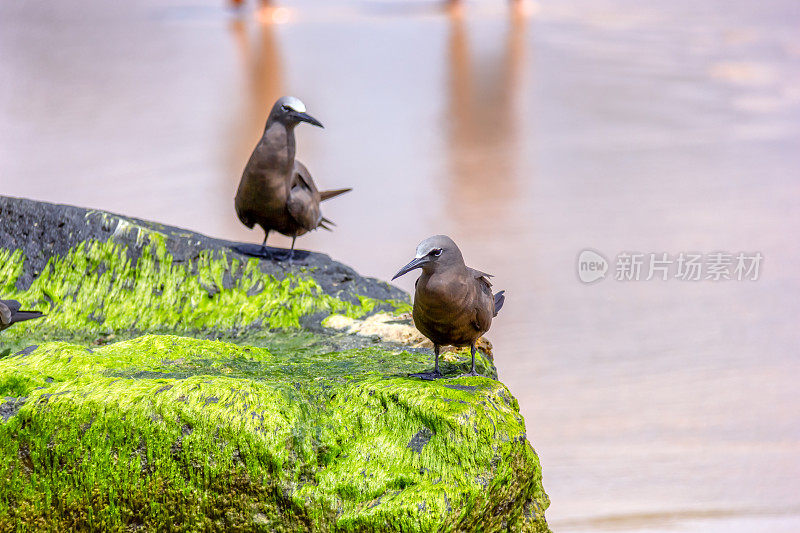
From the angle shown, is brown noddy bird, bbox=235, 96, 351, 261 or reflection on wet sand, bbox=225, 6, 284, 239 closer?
brown noddy bird, bbox=235, 96, 351, 261

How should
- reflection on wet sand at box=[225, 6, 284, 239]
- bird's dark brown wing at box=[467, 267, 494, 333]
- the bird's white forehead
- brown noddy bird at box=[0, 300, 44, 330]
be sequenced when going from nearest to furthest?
bird's dark brown wing at box=[467, 267, 494, 333] < brown noddy bird at box=[0, 300, 44, 330] < the bird's white forehead < reflection on wet sand at box=[225, 6, 284, 239]

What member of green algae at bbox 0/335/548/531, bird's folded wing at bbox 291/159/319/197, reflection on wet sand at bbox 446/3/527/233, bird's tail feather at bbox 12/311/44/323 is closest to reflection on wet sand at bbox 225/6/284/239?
reflection on wet sand at bbox 446/3/527/233

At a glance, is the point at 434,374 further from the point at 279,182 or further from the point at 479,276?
the point at 279,182

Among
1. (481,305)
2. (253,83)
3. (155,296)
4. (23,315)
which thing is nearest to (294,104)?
(155,296)

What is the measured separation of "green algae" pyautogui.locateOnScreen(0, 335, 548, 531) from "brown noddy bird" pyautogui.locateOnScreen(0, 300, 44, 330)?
0.61m

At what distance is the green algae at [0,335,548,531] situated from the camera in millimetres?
2605

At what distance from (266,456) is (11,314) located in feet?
4.37

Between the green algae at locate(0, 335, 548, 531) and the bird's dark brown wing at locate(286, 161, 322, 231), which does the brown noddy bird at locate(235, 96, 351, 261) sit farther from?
the green algae at locate(0, 335, 548, 531)

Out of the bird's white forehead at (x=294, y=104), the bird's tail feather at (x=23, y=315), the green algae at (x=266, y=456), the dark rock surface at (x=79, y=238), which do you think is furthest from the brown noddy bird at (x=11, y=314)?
the bird's white forehead at (x=294, y=104)

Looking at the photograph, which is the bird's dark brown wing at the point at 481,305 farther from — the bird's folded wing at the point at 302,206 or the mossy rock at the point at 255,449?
the bird's folded wing at the point at 302,206

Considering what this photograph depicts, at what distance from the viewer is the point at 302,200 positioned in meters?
4.34

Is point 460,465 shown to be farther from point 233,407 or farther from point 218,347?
point 218,347

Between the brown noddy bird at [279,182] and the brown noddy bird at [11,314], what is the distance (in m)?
1.12

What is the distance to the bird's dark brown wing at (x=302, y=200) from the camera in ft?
14.2
